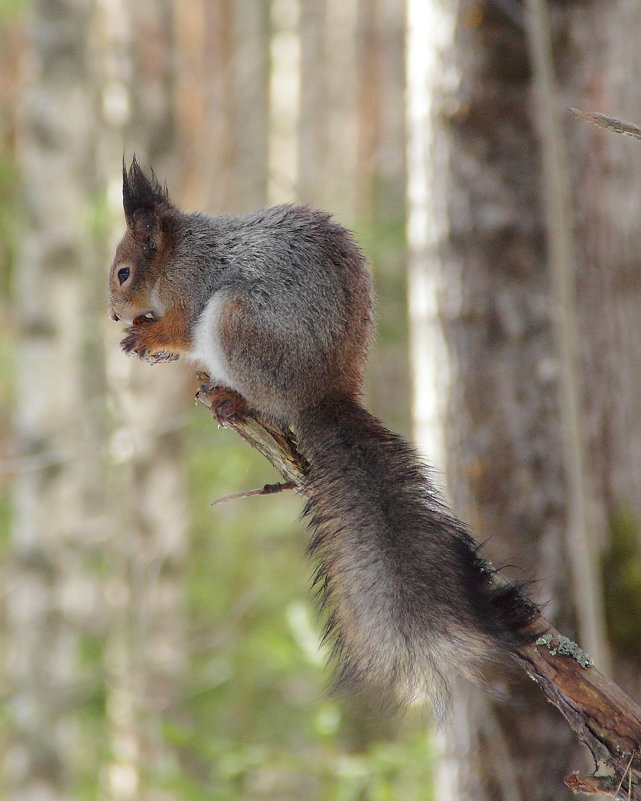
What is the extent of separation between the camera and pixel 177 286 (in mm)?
2719

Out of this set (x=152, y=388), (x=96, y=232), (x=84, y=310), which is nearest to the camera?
(x=96, y=232)

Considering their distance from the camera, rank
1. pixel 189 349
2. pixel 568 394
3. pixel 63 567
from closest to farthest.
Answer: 1. pixel 568 394
2. pixel 189 349
3. pixel 63 567

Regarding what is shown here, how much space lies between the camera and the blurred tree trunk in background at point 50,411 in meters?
4.67


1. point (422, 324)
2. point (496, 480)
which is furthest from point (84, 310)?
point (496, 480)

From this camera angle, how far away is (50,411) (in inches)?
195

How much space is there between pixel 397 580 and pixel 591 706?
0.39 metres

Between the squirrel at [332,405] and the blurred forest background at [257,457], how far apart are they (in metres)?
0.23

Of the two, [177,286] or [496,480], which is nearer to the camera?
[177,286]

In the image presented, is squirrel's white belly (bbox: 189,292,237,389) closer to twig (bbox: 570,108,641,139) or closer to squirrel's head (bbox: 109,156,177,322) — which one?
squirrel's head (bbox: 109,156,177,322)

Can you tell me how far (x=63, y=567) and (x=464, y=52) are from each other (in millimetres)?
3282

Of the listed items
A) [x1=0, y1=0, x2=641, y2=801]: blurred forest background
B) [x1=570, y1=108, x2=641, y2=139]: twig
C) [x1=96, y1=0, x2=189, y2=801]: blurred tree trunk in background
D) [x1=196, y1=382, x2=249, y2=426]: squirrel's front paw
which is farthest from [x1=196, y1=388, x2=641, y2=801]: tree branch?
[x1=96, y1=0, x2=189, y2=801]: blurred tree trunk in background

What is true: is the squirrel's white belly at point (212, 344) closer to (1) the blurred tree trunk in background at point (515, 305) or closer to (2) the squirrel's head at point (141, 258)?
(2) the squirrel's head at point (141, 258)

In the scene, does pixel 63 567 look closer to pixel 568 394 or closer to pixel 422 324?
pixel 422 324

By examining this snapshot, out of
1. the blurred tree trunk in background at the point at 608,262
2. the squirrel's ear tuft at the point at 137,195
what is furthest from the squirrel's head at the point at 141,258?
the blurred tree trunk in background at the point at 608,262
